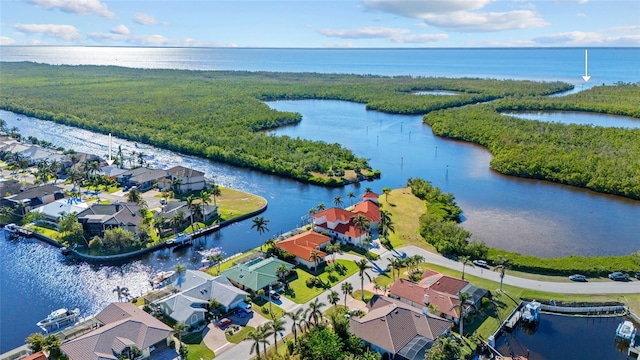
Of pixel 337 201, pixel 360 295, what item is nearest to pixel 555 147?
pixel 337 201

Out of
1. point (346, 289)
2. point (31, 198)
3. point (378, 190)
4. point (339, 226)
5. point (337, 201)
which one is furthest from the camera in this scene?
point (378, 190)

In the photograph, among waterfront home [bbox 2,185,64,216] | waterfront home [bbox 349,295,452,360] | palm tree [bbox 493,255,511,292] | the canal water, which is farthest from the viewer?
waterfront home [bbox 2,185,64,216]

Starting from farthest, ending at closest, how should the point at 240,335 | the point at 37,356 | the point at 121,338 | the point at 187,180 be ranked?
the point at 187,180
the point at 240,335
the point at 121,338
the point at 37,356

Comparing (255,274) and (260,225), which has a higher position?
(260,225)

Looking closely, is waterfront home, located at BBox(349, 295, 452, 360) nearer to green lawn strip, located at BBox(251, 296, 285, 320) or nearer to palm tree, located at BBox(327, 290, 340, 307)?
palm tree, located at BBox(327, 290, 340, 307)

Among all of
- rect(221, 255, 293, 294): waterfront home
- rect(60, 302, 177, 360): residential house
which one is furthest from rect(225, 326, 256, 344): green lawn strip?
rect(221, 255, 293, 294): waterfront home

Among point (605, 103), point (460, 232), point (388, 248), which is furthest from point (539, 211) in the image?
point (605, 103)

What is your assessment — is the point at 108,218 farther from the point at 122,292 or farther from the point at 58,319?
the point at 58,319
